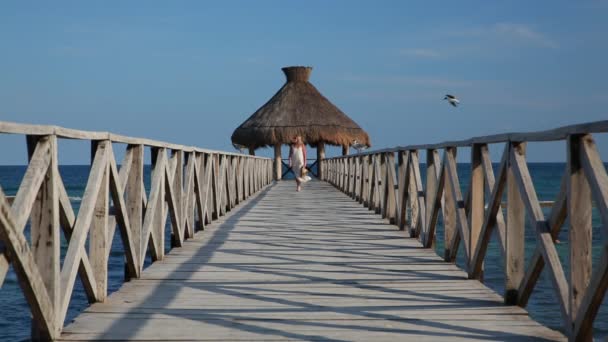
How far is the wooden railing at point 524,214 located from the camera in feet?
9.09

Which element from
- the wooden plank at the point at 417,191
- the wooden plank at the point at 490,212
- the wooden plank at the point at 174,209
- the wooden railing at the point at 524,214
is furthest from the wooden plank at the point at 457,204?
the wooden plank at the point at 174,209

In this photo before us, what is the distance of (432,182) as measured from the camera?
5961 mm

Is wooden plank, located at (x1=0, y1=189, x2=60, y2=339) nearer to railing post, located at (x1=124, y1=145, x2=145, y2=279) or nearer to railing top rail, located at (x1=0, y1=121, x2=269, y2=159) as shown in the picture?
railing top rail, located at (x1=0, y1=121, x2=269, y2=159)

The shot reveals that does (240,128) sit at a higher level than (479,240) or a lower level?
higher

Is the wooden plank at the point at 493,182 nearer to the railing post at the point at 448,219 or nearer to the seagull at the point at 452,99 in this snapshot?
the railing post at the point at 448,219

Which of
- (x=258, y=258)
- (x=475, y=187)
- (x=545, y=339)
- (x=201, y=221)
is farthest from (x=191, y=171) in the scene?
(x=545, y=339)

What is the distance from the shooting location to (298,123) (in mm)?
29969

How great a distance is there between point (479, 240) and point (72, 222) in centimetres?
218

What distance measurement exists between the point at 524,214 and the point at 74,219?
2.10m

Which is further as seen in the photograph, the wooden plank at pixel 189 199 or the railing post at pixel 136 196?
the wooden plank at pixel 189 199

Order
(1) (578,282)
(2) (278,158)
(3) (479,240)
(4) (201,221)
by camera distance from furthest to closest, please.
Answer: (2) (278,158) < (4) (201,221) < (3) (479,240) < (1) (578,282)

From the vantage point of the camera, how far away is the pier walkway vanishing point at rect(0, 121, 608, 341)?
288 cm

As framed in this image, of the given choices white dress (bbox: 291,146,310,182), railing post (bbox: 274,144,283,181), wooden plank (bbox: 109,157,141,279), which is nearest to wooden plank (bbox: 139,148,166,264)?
wooden plank (bbox: 109,157,141,279)

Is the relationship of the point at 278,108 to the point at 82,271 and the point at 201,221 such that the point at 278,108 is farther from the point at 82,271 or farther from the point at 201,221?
the point at 82,271
